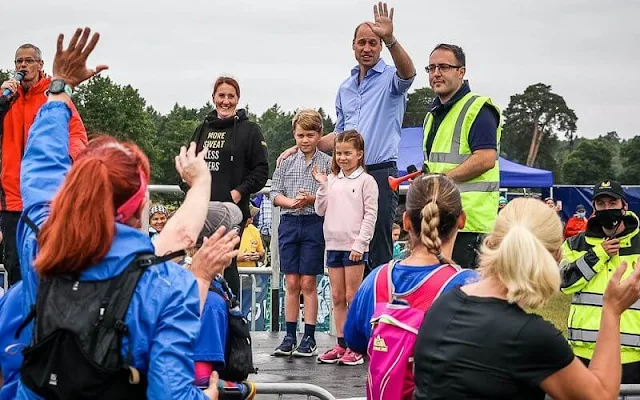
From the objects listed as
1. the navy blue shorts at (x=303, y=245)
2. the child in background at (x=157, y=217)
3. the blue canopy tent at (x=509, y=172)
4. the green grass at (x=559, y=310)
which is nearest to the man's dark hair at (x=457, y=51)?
the navy blue shorts at (x=303, y=245)

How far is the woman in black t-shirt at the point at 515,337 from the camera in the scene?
3383 mm

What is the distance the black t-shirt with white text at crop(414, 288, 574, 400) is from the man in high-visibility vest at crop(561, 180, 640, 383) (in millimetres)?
3486

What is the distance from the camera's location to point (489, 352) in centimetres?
342

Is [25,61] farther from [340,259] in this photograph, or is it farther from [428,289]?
[428,289]

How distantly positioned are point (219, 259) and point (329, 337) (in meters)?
5.52

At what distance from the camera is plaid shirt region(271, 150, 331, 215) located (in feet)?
26.9

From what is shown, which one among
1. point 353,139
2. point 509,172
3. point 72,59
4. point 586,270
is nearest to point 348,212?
point 353,139

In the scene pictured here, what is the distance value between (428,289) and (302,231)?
3985 millimetres

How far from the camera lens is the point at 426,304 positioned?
13.7ft

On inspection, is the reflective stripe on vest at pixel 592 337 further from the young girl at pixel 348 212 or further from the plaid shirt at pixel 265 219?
the plaid shirt at pixel 265 219

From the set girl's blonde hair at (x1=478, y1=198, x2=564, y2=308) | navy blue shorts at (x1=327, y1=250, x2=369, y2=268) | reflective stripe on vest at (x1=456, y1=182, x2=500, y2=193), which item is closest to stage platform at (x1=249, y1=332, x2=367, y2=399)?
navy blue shorts at (x1=327, y1=250, x2=369, y2=268)

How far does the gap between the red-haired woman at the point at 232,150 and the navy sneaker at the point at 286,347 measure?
1.93ft

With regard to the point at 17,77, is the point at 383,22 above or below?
above

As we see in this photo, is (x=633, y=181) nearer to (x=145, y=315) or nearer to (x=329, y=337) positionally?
(x=329, y=337)
